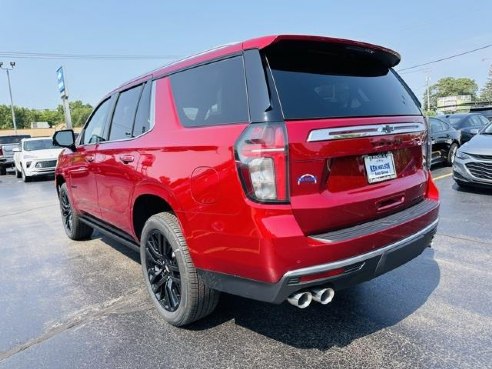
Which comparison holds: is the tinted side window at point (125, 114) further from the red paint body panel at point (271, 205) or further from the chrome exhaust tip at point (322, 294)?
the chrome exhaust tip at point (322, 294)

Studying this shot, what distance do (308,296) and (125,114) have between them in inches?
95.6

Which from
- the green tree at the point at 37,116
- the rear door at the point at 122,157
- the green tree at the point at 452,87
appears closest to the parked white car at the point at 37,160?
the rear door at the point at 122,157

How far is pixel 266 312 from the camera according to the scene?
3.25 m

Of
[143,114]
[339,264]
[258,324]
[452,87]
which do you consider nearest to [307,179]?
[339,264]

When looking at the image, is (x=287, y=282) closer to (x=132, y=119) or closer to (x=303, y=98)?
(x=303, y=98)

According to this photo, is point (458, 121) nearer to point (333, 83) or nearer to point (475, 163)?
point (475, 163)

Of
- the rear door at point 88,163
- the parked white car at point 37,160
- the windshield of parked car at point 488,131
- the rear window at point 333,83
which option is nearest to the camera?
the rear window at point 333,83

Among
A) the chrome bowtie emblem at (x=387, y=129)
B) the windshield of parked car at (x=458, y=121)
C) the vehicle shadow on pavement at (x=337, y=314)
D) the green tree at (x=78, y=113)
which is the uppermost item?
the green tree at (x=78, y=113)

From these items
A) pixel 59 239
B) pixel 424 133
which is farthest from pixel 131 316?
pixel 59 239

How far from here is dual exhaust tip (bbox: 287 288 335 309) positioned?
90.7 inches

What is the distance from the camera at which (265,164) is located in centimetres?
221

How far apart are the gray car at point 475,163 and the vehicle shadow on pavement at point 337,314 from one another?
4.45 metres

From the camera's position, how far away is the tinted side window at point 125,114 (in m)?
3.64

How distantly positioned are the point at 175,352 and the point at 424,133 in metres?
2.35
